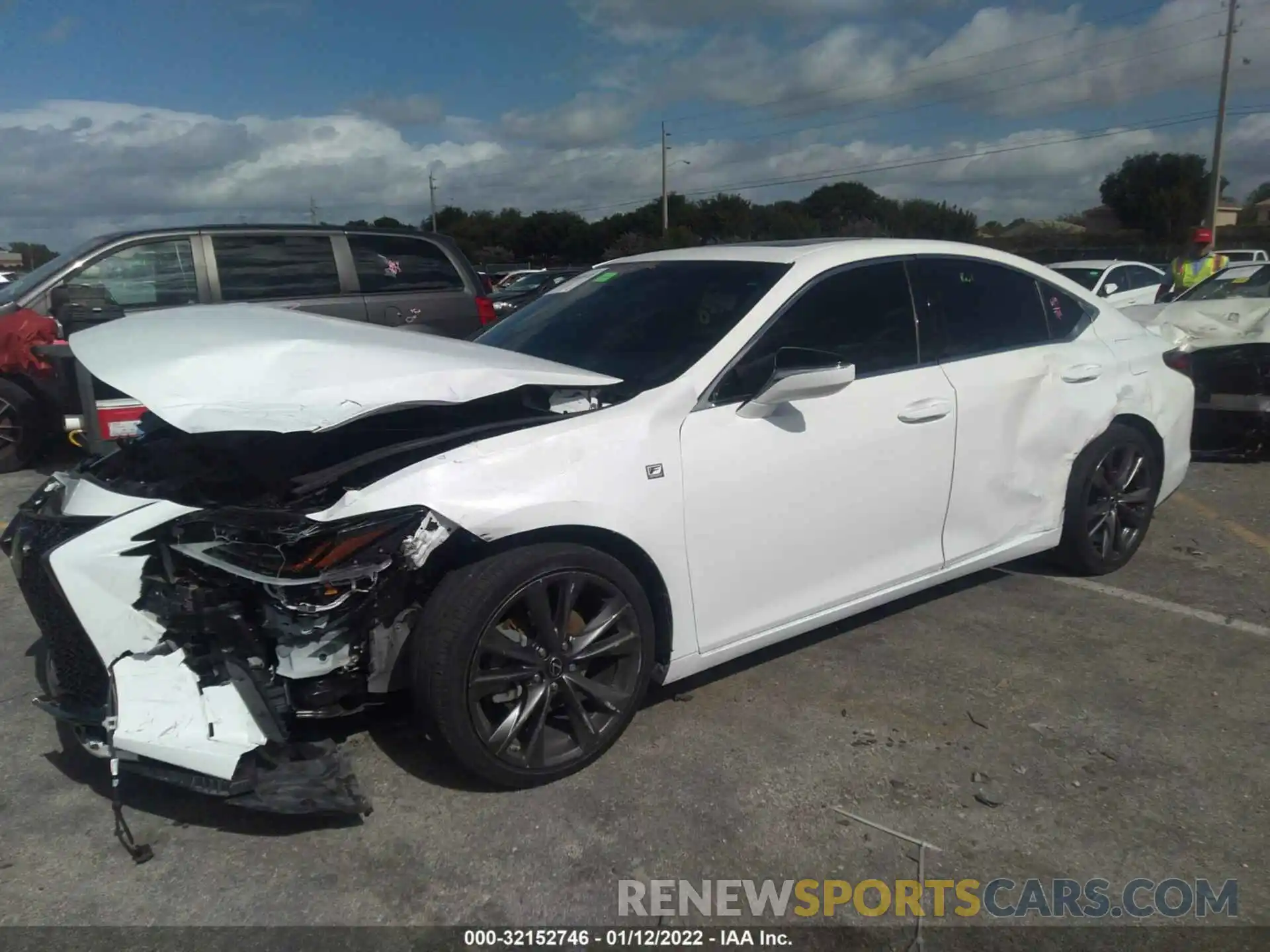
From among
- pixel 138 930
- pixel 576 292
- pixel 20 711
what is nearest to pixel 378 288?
pixel 576 292

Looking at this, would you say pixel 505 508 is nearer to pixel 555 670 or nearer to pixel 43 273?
pixel 555 670

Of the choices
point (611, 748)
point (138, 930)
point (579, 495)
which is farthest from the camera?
point (611, 748)

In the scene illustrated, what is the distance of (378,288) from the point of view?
8086 mm

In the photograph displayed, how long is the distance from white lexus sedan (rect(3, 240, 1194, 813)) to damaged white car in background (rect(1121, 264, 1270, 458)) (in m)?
4.05

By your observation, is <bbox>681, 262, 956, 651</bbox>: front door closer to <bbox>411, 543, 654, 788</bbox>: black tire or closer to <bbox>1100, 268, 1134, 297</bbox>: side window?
<bbox>411, 543, 654, 788</bbox>: black tire

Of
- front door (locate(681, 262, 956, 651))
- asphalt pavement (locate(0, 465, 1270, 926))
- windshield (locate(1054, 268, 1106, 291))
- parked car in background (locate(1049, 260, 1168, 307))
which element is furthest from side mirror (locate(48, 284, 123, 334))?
parked car in background (locate(1049, 260, 1168, 307))

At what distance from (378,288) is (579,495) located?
225 inches

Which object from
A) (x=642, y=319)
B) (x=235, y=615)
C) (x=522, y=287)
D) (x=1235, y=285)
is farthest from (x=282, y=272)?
(x=522, y=287)

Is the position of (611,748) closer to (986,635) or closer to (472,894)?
(472,894)

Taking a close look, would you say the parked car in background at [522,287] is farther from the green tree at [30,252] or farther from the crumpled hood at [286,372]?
the green tree at [30,252]

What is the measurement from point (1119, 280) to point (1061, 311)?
11833mm

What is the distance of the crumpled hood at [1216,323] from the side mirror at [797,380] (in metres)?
4.54

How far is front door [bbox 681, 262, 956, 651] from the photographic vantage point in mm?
3295

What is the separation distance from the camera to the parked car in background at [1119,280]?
14.5 m
